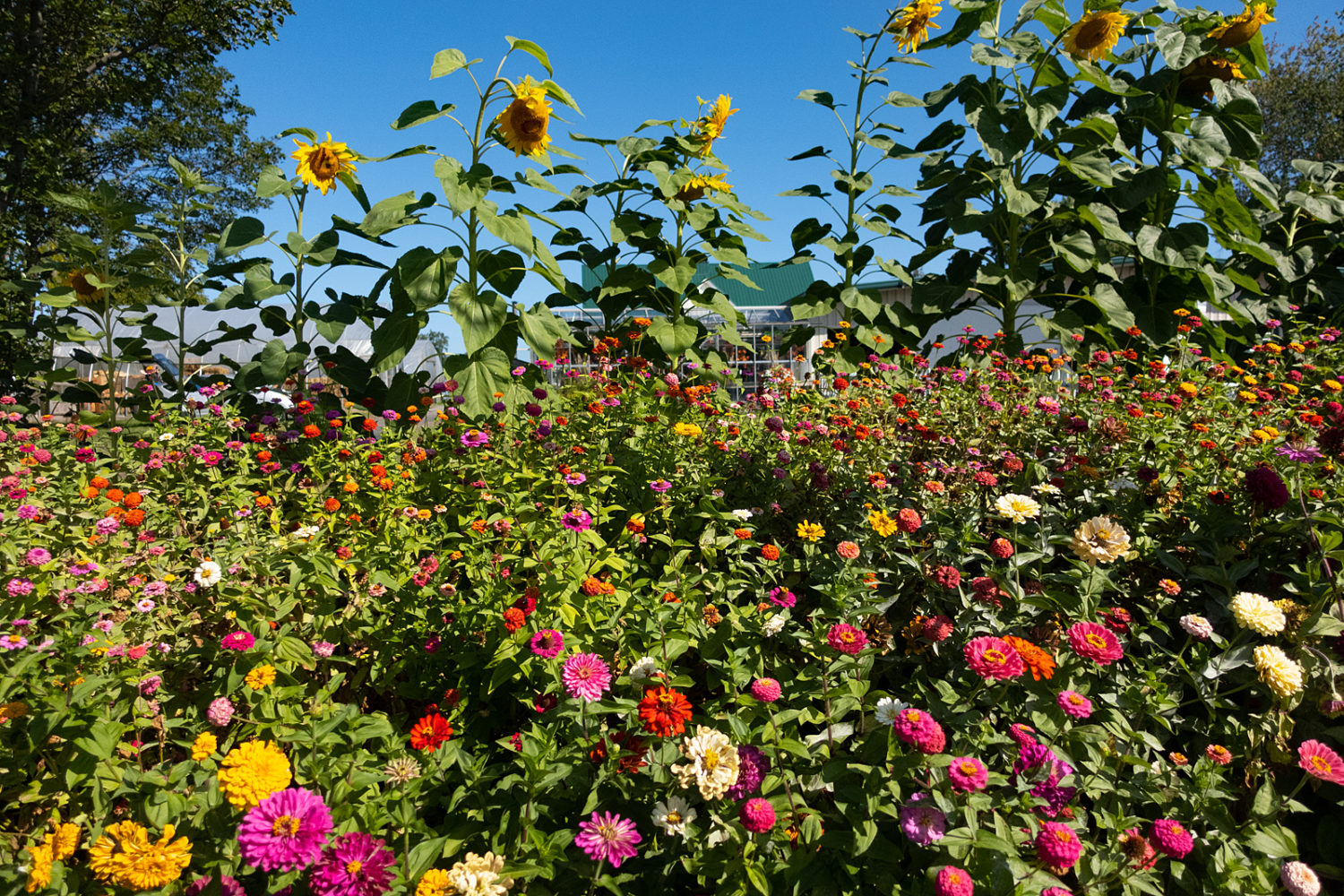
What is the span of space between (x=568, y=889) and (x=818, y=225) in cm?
414

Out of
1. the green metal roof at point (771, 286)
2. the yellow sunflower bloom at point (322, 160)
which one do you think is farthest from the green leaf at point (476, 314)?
the green metal roof at point (771, 286)

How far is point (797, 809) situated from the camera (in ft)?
3.85

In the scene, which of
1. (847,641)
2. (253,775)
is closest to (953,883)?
(847,641)

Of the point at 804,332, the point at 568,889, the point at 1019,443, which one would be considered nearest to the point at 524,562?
the point at 568,889

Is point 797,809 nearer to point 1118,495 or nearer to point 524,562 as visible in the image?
point 524,562

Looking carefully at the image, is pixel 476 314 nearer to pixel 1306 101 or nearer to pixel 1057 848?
pixel 1057 848

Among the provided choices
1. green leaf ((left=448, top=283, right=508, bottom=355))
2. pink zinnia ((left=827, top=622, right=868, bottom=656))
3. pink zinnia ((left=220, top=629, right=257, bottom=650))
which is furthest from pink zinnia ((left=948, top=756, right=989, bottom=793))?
green leaf ((left=448, top=283, right=508, bottom=355))

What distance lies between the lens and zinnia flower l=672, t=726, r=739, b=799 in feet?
3.48

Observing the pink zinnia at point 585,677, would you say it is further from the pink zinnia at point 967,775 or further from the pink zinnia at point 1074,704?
the pink zinnia at point 1074,704

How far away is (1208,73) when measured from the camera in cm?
421

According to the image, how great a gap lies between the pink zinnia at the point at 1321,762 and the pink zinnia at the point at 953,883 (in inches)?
28.3

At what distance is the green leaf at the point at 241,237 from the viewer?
329 cm

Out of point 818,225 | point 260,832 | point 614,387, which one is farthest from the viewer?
point 818,225

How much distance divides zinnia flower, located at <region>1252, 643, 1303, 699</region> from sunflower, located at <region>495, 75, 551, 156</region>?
2.98 metres
